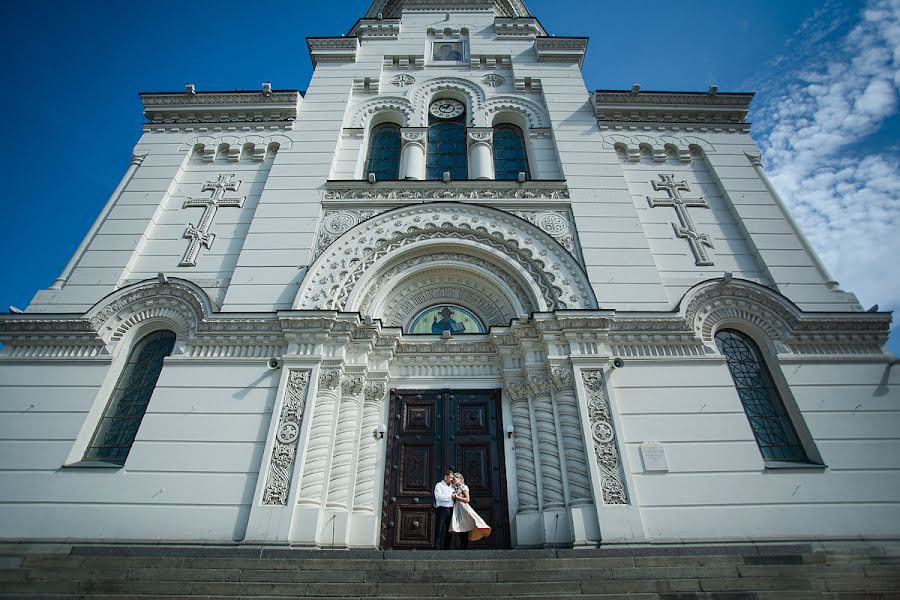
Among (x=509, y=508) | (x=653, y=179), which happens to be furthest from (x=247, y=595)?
(x=653, y=179)

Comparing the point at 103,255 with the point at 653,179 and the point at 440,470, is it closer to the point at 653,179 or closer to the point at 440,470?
the point at 440,470

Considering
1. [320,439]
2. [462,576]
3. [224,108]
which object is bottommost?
[462,576]

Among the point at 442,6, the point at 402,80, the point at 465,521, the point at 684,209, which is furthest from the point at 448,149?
the point at 465,521

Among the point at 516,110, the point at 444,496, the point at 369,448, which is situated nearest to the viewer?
the point at 444,496

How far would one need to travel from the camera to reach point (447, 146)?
1519 cm

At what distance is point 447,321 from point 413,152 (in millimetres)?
5926

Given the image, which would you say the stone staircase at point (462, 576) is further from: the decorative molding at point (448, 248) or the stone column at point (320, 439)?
the decorative molding at point (448, 248)

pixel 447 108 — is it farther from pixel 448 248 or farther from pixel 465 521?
pixel 465 521

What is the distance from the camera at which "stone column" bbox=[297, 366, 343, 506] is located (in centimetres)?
848

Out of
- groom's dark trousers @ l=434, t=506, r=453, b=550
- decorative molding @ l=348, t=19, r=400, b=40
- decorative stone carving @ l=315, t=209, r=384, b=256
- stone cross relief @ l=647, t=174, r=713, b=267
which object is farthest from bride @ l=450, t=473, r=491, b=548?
decorative molding @ l=348, t=19, r=400, b=40

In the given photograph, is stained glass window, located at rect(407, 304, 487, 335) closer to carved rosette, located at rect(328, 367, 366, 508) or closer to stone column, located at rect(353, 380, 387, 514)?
stone column, located at rect(353, 380, 387, 514)

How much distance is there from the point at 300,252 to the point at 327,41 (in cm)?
1024

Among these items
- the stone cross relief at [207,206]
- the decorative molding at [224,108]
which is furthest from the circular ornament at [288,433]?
the decorative molding at [224,108]

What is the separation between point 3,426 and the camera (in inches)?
364
